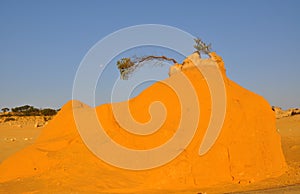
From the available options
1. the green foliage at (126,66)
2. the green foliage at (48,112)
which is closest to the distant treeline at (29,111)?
the green foliage at (48,112)

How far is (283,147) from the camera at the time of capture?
59.1ft

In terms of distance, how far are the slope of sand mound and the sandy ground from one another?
42 cm

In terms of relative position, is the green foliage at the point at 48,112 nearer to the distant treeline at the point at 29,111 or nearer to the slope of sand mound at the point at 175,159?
the distant treeline at the point at 29,111

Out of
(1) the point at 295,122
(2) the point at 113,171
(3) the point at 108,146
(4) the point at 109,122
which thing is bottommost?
(2) the point at 113,171

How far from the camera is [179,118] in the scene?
1062 cm

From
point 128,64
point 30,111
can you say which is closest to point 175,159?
point 128,64

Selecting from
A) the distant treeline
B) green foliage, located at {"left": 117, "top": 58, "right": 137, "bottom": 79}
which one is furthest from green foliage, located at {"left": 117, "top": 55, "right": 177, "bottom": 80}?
the distant treeline

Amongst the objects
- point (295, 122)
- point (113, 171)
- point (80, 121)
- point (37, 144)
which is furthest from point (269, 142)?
point (295, 122)

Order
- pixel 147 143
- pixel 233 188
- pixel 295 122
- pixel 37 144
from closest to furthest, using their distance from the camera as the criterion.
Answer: pixel 233 188 → pixel 147 143 → pixel 37 144 → pixel 295 122

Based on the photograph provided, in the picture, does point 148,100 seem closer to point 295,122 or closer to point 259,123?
point 259,123

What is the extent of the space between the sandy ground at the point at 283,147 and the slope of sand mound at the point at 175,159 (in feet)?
1.37

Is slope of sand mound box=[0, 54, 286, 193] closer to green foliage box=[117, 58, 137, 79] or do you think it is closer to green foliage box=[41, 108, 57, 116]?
green foliage box=[117, 58, 137, 79]

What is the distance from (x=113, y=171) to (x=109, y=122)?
1.51m

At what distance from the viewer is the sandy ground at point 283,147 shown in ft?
30.2
